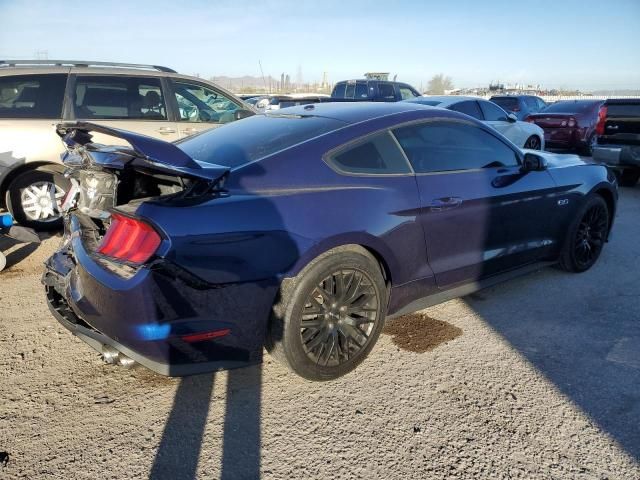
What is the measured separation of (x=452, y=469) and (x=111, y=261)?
6.12ft

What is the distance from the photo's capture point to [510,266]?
385 centimetres

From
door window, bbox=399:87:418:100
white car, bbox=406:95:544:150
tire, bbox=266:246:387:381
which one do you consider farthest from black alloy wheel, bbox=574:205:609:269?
door window, bbox=399:87:418:100

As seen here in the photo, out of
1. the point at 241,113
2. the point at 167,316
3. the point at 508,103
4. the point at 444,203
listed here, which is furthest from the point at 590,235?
the point at 508,103

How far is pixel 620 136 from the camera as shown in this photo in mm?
8250

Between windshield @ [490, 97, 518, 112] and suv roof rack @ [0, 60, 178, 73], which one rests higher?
suv roof rack @ [0, 60, 178, 73]

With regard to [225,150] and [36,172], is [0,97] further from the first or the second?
[225,150]

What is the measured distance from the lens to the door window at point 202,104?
250 inches

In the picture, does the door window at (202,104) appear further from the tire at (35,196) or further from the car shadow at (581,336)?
the car shadow at (581,336)

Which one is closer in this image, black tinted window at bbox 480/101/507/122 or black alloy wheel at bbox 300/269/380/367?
black alloy wheel at bbox 300/269/380/367

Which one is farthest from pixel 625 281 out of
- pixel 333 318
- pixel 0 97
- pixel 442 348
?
pixel 0 97

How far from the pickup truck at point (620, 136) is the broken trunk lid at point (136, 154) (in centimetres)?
779

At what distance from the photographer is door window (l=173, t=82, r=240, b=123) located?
634 cm

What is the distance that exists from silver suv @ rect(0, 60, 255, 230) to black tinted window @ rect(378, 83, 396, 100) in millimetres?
8760

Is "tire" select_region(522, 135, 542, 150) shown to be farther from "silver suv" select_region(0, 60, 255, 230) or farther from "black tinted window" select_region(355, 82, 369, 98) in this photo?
"silver suv" select_region(0, 60, 255, 230)
